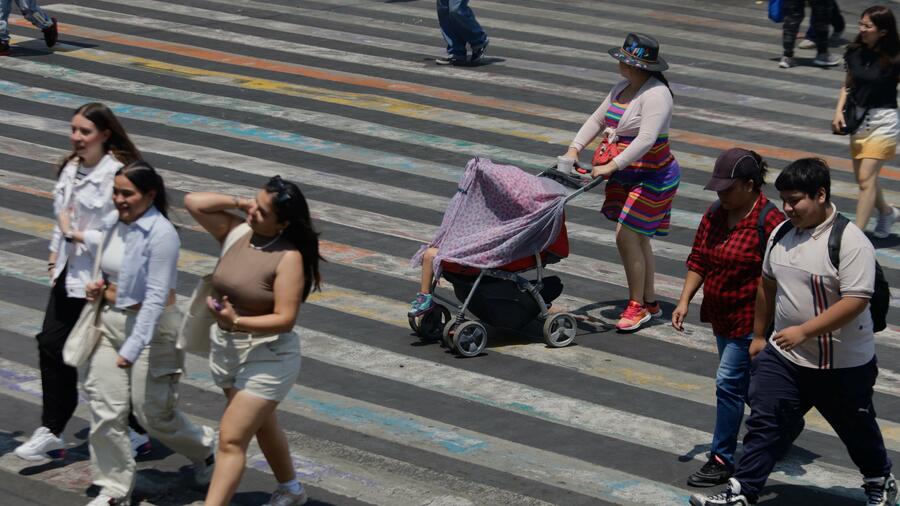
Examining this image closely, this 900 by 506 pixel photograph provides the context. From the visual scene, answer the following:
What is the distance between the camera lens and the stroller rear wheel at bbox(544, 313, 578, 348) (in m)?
8.80

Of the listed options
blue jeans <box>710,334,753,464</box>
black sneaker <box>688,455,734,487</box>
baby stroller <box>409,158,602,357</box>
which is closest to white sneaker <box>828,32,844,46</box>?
baby stroller <box>409,158,602,357</box>

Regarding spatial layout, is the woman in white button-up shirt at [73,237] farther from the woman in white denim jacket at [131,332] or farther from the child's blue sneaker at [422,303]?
the child's blue sneaker at [422,303]

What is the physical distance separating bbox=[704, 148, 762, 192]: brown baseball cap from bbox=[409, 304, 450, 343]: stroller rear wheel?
2.50 meters

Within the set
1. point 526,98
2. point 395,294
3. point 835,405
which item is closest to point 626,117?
point 395,294

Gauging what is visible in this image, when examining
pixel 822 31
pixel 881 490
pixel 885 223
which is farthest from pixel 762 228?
pixel 822 31

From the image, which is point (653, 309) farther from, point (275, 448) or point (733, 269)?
point (275, 448)

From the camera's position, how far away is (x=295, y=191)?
231 inches

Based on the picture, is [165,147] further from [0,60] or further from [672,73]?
[672,73]

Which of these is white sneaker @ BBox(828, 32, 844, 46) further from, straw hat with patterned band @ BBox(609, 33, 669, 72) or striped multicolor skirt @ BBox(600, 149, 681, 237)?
straw hat with patterned band @ BBox(609, 33, 669, 72)

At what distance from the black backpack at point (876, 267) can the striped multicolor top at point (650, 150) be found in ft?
8.71

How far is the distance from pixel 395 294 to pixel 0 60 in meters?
8.44

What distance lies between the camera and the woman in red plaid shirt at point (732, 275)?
267 inches

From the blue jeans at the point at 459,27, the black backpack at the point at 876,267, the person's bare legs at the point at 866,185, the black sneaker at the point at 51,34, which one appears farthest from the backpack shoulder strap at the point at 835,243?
the black sneaker at the point at 51,34

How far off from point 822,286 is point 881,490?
1.02m
